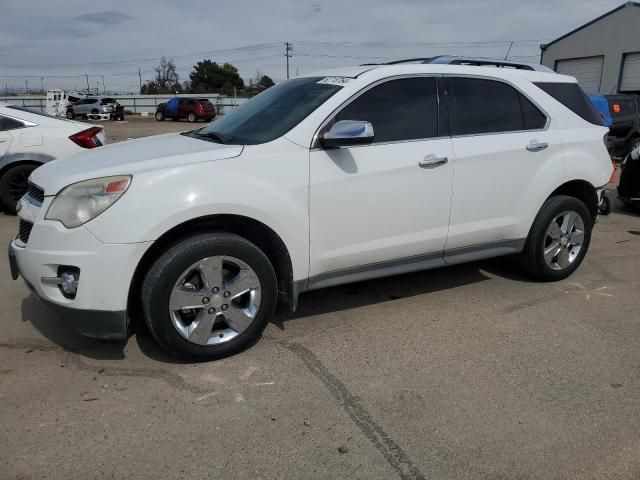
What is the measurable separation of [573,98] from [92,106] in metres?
39.8

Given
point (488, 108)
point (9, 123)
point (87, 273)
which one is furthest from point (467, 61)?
point (9, 123)

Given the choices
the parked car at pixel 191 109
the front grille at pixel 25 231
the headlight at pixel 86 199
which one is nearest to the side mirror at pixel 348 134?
the headlight at pixel 86 199

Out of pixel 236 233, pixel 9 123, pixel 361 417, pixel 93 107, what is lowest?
pixel 361 417

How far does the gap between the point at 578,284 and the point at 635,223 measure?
11.3 feet

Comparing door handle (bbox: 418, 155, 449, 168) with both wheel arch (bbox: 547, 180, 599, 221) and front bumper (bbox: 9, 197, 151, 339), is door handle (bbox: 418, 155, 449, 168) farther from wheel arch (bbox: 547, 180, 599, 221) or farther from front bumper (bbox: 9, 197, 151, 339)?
front bumper (bbox: 9, 197, 151, 339)

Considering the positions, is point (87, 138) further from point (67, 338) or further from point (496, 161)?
point (496, 161)

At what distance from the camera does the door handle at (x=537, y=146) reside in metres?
4.39

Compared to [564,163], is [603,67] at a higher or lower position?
higher

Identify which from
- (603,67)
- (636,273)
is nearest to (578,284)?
(636,273)

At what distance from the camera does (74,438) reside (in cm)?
266

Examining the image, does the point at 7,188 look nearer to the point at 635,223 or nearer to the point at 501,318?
the point at 501,318

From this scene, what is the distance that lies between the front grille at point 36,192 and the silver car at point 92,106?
38.5 metres

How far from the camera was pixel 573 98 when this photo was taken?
189 inches

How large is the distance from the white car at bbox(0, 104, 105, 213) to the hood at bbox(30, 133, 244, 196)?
12.9 feet
